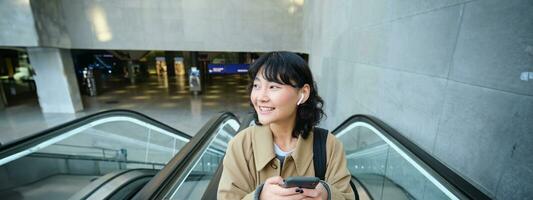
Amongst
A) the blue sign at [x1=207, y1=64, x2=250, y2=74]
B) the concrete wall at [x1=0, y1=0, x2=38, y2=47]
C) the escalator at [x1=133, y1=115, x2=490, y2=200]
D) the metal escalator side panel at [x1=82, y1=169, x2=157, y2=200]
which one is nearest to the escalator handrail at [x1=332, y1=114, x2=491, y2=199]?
the escalator at [x1=133, y1=115, x2=490, y2=200]

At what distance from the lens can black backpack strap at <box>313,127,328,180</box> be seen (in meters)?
1.29

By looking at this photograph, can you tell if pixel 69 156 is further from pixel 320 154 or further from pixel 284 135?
pixel 320 154

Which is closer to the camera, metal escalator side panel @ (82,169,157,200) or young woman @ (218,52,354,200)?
young woman @ (218,52,354,200)

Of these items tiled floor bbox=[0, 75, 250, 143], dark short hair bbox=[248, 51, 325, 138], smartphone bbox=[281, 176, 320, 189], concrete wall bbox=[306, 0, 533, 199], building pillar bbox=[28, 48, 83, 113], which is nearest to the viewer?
smartphone bbox=[281, 176, 320, 189]

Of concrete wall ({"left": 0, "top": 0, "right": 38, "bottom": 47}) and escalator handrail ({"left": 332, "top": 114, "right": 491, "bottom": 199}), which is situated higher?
concrete wall ({"left": 0, "top": 0, "right": 38, "bottom": 47})

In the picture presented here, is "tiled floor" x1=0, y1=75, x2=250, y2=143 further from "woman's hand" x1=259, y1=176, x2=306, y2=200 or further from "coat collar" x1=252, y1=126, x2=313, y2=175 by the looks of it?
"woman's hand" x1=259, y1=176, x2=306, y2=200

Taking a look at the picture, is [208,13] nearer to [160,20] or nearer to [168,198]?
[160,20]

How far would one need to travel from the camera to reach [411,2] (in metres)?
2.89

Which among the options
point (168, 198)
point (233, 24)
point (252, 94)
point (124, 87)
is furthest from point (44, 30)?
point (252, 94)

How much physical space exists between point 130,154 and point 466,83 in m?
6.81

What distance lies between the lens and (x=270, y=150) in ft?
4.15

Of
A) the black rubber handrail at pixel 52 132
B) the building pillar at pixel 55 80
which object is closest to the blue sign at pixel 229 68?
the building pillar at pixel 55 80

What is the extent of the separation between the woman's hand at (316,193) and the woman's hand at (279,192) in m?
0.01

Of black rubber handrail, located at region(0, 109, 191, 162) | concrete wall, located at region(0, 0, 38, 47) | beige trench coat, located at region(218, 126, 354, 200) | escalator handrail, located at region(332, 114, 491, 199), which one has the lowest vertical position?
black rubber handrail, located at region(0, 109, 191, 162)
